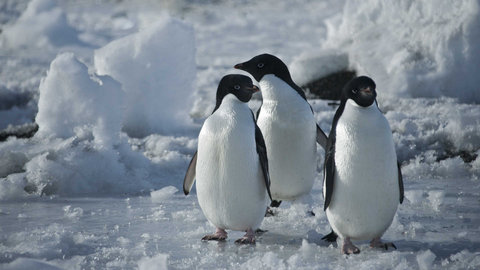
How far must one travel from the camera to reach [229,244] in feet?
9.86

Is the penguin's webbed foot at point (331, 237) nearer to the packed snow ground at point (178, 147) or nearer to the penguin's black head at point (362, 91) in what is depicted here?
the packed snow ground at point (178, 147)

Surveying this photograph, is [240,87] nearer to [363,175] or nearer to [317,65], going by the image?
[363,175]

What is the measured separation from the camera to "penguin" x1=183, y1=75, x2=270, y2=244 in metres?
3.01

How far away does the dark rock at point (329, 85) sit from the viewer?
7512 millimetres

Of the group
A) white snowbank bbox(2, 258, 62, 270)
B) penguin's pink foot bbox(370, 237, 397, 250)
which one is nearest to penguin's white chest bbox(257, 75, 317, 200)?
penguin's pink foot bbox(370, 237, 397, 250)

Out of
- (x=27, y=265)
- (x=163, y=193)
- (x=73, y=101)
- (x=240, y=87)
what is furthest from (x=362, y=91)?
(x=73, y=101)

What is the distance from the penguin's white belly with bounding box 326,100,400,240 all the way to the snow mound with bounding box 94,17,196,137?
11.0 feet

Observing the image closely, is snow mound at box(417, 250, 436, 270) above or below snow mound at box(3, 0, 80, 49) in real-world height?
below

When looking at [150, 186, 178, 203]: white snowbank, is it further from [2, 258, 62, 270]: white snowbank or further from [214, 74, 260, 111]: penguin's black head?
[2, 258, 62, 270]: white snowbank

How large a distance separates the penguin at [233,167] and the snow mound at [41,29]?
7032mm

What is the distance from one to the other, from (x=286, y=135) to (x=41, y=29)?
8.09 metres

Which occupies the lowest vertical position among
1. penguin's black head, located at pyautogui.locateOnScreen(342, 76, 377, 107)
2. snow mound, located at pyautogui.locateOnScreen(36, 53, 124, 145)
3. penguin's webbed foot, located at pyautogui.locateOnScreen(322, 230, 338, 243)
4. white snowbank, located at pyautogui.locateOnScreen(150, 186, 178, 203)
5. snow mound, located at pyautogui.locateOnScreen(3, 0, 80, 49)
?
white snowbank, located at pyautogui.locateOnScreen(150, 186, 178, 203)

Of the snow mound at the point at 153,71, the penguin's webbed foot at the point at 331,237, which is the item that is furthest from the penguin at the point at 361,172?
the snow mound at the point at 153,71

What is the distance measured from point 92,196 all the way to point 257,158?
171 cm
